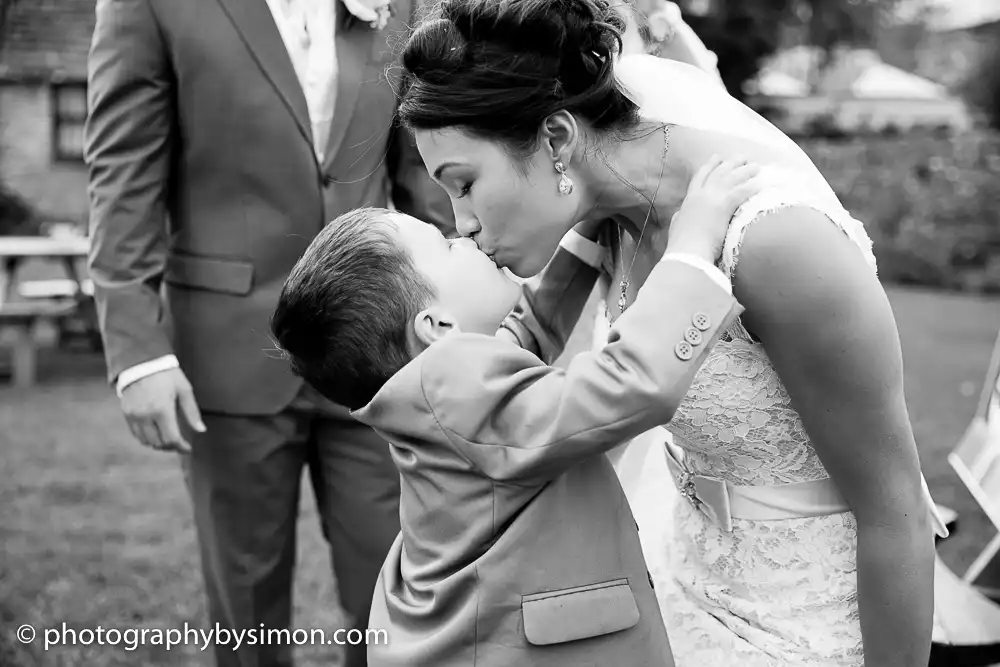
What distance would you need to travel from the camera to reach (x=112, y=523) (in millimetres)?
6168

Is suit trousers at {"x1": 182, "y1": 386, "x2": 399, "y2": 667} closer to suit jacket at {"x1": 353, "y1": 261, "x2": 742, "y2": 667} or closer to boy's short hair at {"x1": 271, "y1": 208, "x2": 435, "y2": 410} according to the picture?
boy's short hair at {"x1": 271, "y1": 208, "x2": 435, "y2": 410}

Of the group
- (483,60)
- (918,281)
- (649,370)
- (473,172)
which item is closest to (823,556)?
(649,370)

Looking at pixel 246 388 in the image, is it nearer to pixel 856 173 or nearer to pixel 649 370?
pixel 649 370

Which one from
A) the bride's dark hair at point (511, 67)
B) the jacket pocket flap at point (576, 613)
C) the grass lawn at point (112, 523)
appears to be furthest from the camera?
the grass lawn at point (112, 523)

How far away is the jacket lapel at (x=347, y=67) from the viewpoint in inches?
114

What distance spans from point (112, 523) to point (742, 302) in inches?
209

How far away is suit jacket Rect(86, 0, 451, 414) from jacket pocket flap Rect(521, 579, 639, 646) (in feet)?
4.65

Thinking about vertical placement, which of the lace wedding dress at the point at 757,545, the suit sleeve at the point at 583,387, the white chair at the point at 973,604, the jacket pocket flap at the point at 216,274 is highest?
the suit sleeve at the point at 583,387

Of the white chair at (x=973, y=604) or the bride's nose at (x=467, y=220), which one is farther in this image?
the white chair at (x=973, y=604)

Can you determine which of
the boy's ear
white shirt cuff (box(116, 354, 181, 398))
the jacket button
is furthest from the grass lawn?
the jacket button

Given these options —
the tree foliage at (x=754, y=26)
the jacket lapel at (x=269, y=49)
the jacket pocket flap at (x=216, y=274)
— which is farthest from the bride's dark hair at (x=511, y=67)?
the tree foliage at (x=754, y=26)

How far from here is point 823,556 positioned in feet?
6.22

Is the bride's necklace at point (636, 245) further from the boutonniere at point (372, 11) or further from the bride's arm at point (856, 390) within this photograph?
the boutonniere at point (372, 11)

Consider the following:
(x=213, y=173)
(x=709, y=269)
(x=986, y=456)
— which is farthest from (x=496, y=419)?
(x=986, y=456)
